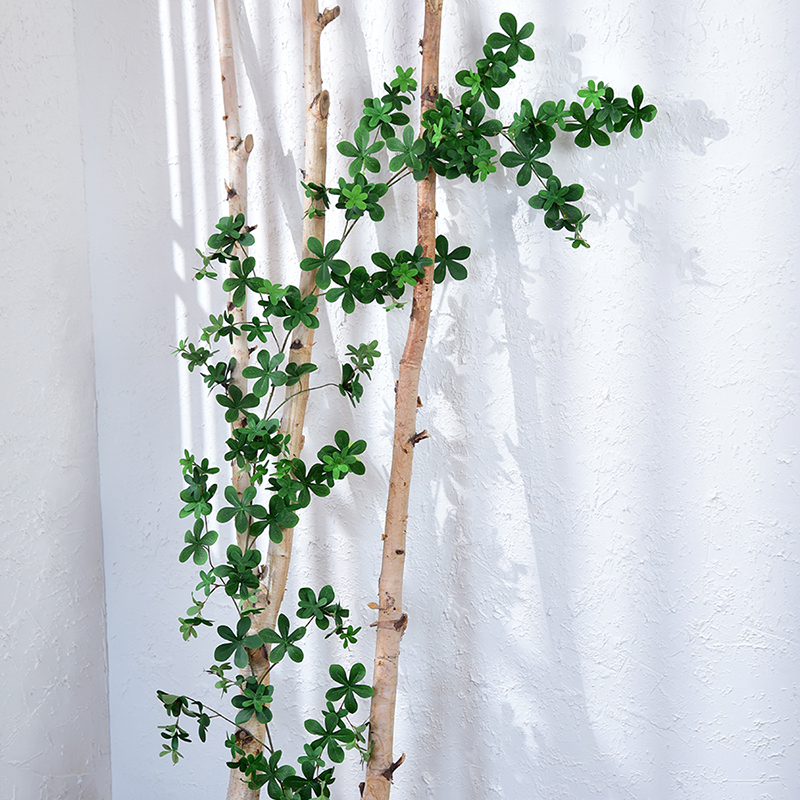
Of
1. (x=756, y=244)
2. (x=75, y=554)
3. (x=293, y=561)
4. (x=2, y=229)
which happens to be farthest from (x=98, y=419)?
(x=756, y=244)

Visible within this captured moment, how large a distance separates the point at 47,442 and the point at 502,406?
745mm

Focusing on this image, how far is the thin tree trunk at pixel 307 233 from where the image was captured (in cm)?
91

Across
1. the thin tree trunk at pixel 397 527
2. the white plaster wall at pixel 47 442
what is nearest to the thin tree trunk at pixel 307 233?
the thin tree trunk at pixel 397 527

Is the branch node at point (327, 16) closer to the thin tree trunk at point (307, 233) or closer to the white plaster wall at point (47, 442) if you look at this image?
the thin tree trunk at point (307, 233)

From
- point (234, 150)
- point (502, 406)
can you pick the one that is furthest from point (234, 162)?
point (502, 406)

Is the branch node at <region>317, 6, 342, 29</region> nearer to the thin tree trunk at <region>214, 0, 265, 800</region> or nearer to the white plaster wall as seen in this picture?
the thin tree trunk at <region>214, 0, 265, 800</region>

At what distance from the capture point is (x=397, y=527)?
0.88 meters

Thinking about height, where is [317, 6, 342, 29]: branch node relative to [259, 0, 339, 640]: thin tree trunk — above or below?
above

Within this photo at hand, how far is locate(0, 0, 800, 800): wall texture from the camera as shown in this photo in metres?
0.80

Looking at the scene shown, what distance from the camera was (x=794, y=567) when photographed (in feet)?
2.60

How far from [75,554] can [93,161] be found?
26.6 inches

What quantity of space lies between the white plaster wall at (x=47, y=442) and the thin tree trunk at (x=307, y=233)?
0.42 m

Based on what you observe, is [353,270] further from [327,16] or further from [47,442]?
[47,442]

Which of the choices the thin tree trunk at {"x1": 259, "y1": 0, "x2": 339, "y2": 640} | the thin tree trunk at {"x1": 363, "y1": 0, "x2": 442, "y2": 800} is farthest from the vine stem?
the thin tree trunk at {"x1": 363, "y1": 0, "x2": 442, "y2": 800}
